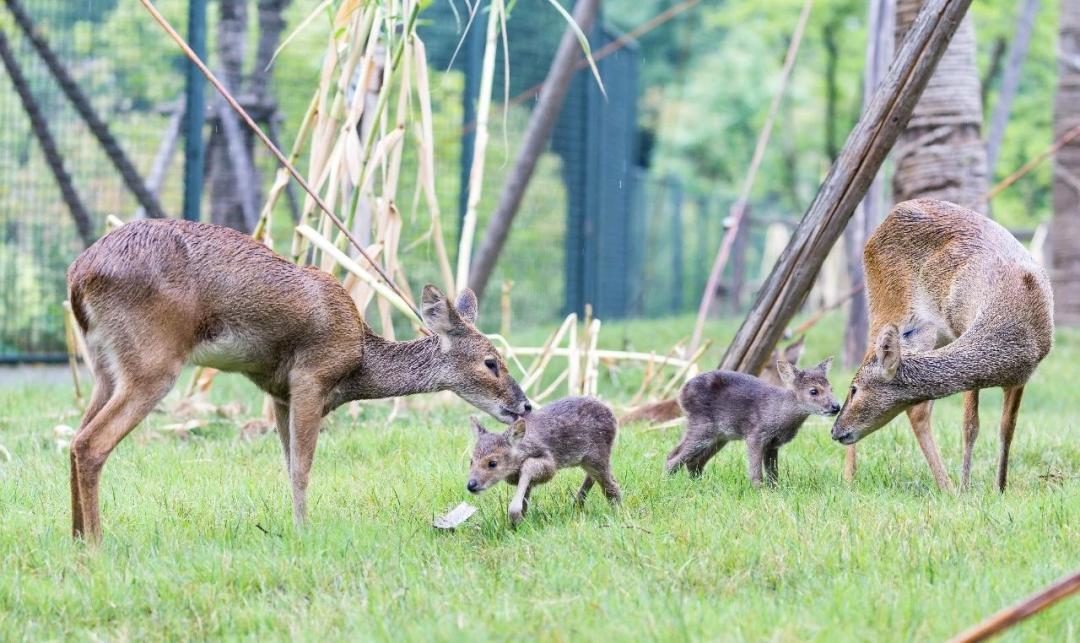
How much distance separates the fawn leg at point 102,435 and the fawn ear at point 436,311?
46.9 inches

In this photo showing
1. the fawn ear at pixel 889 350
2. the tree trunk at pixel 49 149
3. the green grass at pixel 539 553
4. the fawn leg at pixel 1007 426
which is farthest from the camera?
the tree trunk at pixel 49 149

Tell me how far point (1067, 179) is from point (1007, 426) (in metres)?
10.4

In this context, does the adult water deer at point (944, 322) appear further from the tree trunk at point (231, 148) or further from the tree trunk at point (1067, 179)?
the tree trunk at point (1067, 179)

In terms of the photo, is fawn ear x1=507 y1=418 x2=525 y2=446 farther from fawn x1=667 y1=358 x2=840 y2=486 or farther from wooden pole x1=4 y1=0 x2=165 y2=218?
wooden pole x1=4 y1=0 x2=165 y2=218

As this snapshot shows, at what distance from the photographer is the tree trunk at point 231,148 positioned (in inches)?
459

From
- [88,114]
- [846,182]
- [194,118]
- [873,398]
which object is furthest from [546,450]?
[88,114]

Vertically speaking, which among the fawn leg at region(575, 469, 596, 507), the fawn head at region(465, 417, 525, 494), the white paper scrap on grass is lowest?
the fawn leg at region(575, 469, 596, 507)

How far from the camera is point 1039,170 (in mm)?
25281

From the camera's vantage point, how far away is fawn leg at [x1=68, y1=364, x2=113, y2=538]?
492 centimetres

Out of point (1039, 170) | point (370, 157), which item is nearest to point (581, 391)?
point (370, 157)

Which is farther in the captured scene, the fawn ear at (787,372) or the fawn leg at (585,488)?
the fawn ear at (787,372)

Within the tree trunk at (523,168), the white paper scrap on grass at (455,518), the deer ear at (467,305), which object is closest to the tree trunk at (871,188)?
the tree trunk at (523,168)

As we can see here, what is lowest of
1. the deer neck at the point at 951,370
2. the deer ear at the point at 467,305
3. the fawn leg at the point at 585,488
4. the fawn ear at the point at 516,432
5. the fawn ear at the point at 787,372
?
the fawn leg at the point at 585,488

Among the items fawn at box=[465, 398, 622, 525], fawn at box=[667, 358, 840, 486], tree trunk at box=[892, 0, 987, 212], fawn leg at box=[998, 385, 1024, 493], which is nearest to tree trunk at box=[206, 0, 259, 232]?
tree trunk at box=[892, 0, 987, 212]
